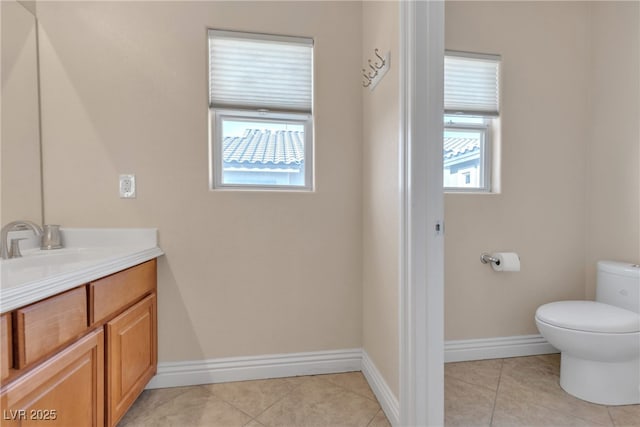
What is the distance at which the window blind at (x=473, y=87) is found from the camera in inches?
78.0

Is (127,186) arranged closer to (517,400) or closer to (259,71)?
(259,71)

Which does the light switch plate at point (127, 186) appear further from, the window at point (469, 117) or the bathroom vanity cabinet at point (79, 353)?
the window at point (469, 117)

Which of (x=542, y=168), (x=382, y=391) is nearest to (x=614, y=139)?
(x=542, y=168)

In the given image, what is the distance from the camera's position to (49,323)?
854mm

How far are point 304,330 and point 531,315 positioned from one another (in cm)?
151

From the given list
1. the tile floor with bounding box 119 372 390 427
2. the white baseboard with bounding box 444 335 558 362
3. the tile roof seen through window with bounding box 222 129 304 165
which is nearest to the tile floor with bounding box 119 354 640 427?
the tile floor with bounding box 119 372 390 427

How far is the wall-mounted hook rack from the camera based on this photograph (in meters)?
1.45

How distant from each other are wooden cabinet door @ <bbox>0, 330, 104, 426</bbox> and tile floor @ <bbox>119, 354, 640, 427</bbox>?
474 mm

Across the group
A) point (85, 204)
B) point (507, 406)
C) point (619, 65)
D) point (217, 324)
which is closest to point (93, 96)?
point (85, 204)

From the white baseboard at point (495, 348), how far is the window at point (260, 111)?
1.38 meters

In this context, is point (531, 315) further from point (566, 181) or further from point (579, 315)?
point (566, 181)

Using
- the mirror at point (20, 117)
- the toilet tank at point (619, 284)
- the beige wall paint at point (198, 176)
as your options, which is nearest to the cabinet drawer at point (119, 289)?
the beige wall paint at point (198, 176)

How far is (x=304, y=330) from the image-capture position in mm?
1821

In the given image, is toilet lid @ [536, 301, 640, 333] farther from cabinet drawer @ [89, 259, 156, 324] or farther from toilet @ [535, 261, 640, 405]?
cabinet drawer @ [89, 259, 156, 324]
